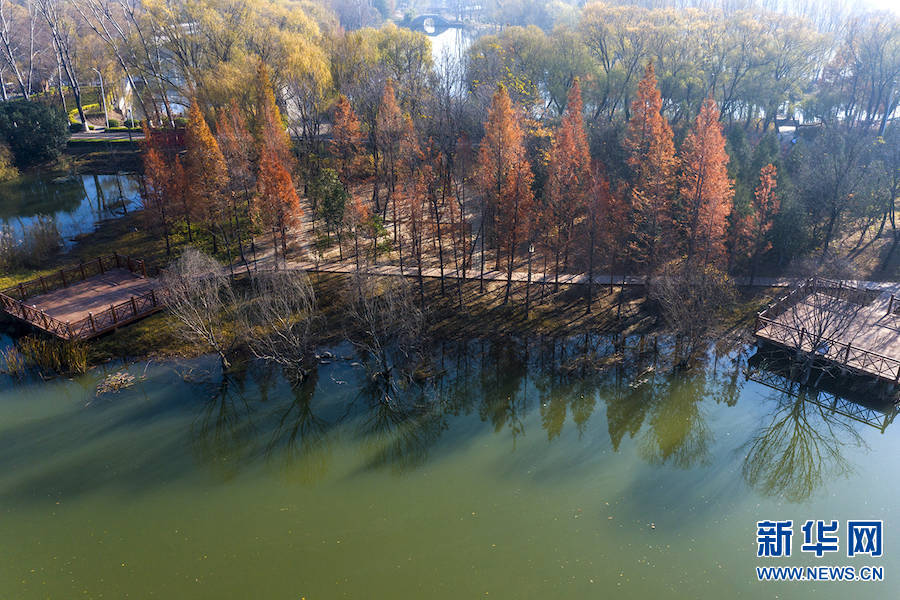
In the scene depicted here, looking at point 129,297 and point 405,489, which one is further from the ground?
point 129,297

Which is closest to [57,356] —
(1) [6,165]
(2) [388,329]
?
(2) [388,329]

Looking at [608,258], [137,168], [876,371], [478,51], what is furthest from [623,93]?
[137,168]

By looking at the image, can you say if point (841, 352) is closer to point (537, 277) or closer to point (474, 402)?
point (537, 277)

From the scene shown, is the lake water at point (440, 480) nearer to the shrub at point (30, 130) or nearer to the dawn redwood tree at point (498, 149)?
the dawn redwood tree at point (498, 149)

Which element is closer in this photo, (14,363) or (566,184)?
(14,363)

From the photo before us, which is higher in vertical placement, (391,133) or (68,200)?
(391,133)

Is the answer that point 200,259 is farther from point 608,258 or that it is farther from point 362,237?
point 608,258

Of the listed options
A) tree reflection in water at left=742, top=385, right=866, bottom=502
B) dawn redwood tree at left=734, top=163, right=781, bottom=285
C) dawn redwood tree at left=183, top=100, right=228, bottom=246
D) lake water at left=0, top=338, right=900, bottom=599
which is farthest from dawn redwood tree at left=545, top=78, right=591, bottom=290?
dawn redwood tree at left=183, top=100, right=228, bottom=246
